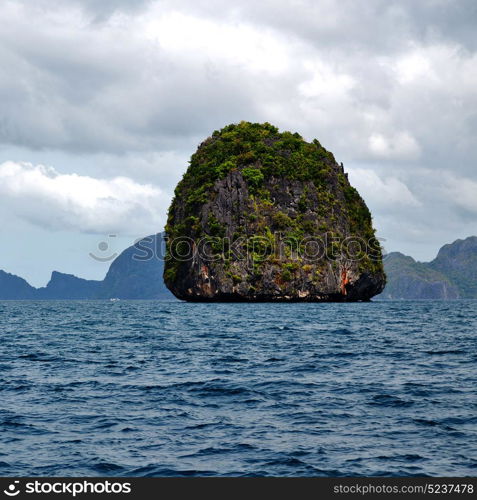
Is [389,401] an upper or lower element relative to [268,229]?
lower

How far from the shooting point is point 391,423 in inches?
570

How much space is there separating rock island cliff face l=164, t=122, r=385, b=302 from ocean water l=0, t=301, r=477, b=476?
64335 mm

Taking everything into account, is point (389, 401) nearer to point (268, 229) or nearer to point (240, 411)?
point (240, 411)

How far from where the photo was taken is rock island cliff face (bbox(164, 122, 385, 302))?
93.6m

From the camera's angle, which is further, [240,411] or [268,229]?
[268,229]

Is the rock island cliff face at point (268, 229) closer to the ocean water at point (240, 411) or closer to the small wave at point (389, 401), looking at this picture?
the ocean water at point (240, 411)

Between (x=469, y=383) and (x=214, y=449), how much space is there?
34.1ft

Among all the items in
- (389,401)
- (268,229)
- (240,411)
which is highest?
(268,229)

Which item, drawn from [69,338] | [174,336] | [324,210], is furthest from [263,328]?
[324,210]

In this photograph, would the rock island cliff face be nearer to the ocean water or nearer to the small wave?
the ocean water

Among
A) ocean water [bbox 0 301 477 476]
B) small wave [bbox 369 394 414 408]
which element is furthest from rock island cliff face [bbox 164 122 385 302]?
small wave [bbox 369 394 414 408]

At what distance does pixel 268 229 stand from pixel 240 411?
266ft

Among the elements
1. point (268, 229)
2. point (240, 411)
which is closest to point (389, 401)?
point (240, 411)

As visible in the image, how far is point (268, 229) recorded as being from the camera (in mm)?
96375
